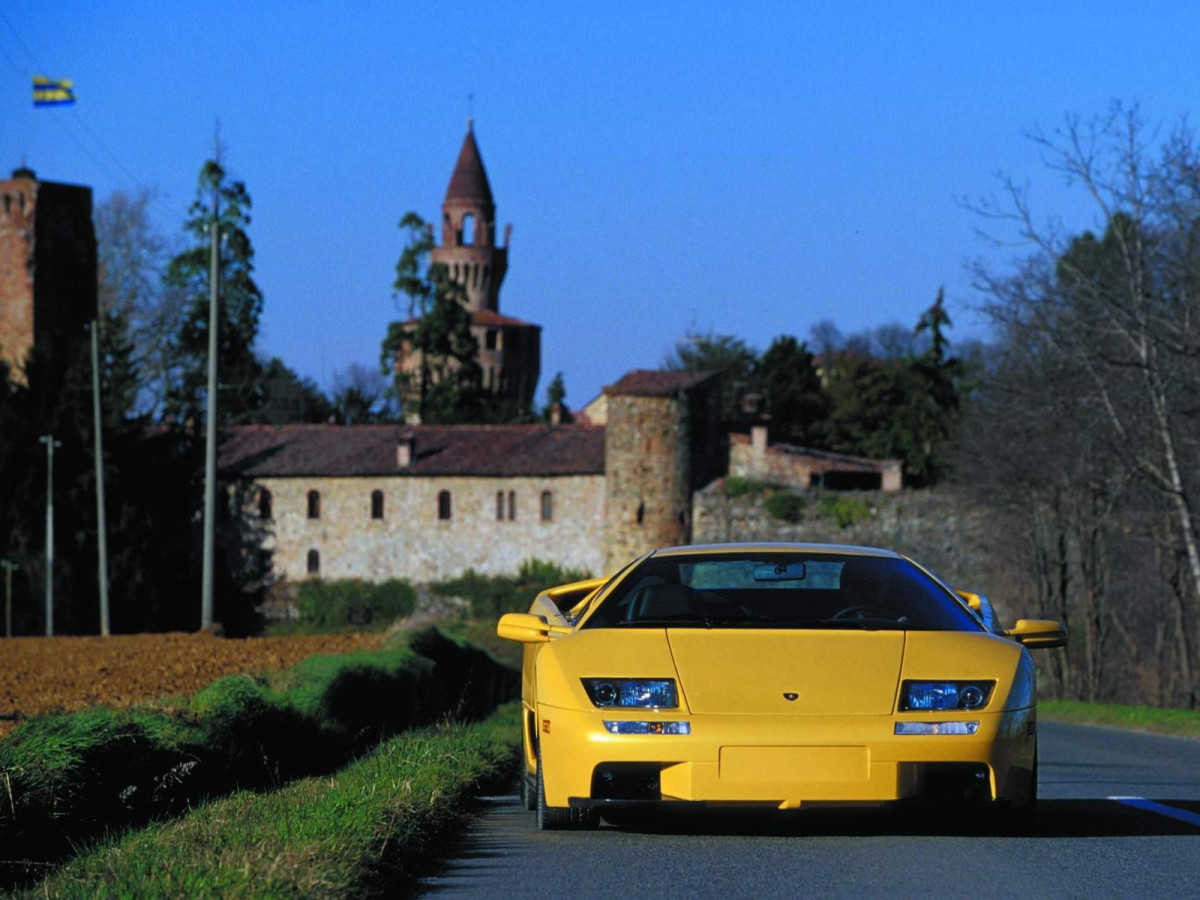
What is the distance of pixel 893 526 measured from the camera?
71.1 meters

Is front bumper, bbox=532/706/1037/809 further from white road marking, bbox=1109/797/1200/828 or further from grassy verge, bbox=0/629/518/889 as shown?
grassy verge, bbox=0/629/518/889

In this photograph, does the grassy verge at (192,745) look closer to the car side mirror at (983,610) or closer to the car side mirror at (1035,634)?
the car side mirror at (983,610)

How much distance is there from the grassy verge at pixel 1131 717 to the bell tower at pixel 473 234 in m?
97.7

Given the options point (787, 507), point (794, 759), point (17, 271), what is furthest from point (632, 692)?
point (17, 271)

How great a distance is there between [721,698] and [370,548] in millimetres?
69977

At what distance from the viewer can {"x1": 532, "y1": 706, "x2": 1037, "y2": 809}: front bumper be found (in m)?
7.53

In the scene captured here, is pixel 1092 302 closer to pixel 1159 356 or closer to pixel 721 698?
pixel 1159 356

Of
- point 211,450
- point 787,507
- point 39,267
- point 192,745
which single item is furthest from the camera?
point 39,267

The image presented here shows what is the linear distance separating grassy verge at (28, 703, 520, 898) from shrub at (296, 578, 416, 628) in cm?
6518

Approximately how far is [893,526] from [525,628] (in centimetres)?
6342

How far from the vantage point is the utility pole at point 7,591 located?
191 ft

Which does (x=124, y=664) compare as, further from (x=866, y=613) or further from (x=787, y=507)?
(x=787, y=507)

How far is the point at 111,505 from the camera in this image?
66938mm

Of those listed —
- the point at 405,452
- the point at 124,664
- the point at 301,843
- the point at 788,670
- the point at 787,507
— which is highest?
the point at 405,452
